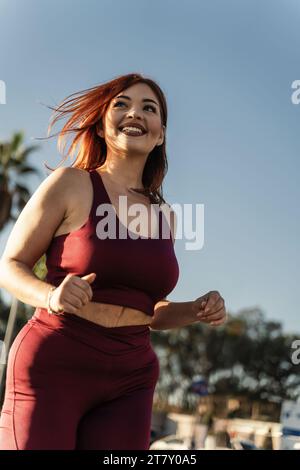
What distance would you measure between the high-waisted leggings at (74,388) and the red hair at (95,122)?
708 millimetres

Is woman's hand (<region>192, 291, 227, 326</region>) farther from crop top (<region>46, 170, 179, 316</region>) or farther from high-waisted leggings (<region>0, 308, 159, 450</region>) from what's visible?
high-waisted leggings (<region>0, 308, 159, 450</region>)

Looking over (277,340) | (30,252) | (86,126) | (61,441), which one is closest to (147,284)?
(30,252)

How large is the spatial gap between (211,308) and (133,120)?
2.39ft

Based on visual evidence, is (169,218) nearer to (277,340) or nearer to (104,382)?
(104,382)

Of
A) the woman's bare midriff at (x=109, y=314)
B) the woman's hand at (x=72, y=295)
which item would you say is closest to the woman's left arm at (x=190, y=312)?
the woman's bare midriff at (x=109, y=314)

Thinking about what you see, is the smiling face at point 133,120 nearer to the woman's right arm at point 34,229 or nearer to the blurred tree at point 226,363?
the woman's right arm at point 34,229

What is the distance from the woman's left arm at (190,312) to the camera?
2471mm

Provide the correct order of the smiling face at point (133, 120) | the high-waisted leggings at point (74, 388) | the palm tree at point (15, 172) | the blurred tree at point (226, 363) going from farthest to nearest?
the blurred tree at point (226, 363) < the palm tree at point (15, 172) < the smiling face at point (133, 120) < the high-waisted leggings at point (74, 388)

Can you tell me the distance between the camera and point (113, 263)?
7.34ft

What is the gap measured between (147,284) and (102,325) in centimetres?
21

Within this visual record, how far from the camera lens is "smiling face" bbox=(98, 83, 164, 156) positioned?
262 cm

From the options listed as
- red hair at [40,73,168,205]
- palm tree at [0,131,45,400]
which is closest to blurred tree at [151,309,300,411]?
palm tree at [0,131,45,400]

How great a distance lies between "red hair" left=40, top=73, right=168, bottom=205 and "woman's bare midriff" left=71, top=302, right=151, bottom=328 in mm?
577

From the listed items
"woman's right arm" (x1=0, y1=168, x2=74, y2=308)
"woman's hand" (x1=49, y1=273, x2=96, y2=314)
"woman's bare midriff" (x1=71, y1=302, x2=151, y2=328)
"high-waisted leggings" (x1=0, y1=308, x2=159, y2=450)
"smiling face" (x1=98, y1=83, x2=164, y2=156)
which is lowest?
"high-waisted leggings" (x1=0, y1=308, x2=159, y2=450)
